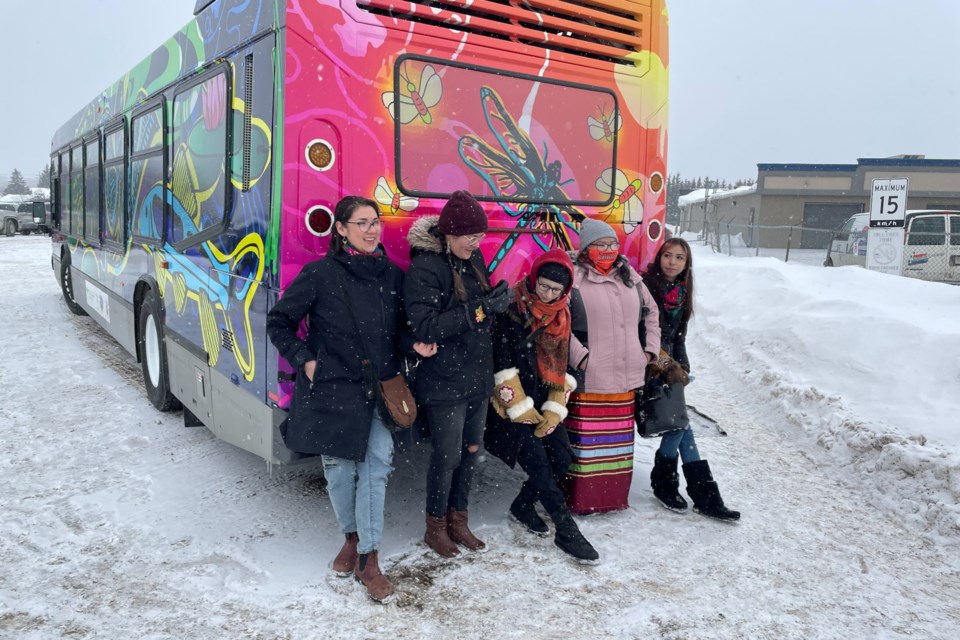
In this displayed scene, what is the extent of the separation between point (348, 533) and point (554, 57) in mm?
2950

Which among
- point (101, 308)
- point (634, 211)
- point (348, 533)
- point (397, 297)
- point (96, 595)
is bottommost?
point (96, 595)

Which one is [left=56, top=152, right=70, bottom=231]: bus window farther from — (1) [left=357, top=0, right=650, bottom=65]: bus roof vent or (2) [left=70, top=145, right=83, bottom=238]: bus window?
(1) [left=357, top=0, right=650, bottom=65]: bus roof vent

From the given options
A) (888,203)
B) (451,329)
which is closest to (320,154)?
(451,329)

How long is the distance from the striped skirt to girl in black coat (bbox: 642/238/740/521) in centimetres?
29

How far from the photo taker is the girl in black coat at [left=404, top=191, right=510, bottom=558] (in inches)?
129

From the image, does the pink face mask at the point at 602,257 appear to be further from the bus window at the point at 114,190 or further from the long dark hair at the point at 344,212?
the bus window at the point at 114,190

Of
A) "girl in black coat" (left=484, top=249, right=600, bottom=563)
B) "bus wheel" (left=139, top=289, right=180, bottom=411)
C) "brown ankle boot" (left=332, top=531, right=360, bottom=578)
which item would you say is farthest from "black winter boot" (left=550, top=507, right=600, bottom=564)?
"bus wheel" (left=139, top=289, right=180, bottom=411)

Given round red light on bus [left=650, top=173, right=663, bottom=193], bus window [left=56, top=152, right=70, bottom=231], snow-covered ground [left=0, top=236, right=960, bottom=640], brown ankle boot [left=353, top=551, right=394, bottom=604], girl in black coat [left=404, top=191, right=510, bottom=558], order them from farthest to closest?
bus window [left=56, top=152, right=70, bottom=231] → round red light on bus [left=650, top=173, right=663, bottom=193] → girl in black coat [left=404, top=191, right=510, bottom=558] → brown ankle boot [left=353, top=551, right=394, bottom=604] → snow-covered ground [left=0, top=236, right=960, bottom=640]

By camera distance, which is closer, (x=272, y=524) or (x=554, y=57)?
(x=272, y=524)

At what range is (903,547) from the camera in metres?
3.86

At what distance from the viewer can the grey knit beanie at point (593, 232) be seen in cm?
397

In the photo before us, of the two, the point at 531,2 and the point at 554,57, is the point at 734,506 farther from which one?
the point at 531,2


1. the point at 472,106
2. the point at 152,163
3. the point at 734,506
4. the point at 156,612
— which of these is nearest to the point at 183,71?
the point at 152,163

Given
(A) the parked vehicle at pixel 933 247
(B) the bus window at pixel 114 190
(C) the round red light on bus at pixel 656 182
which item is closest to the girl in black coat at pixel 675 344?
(C) the round red light on bus at pixel 656 182
